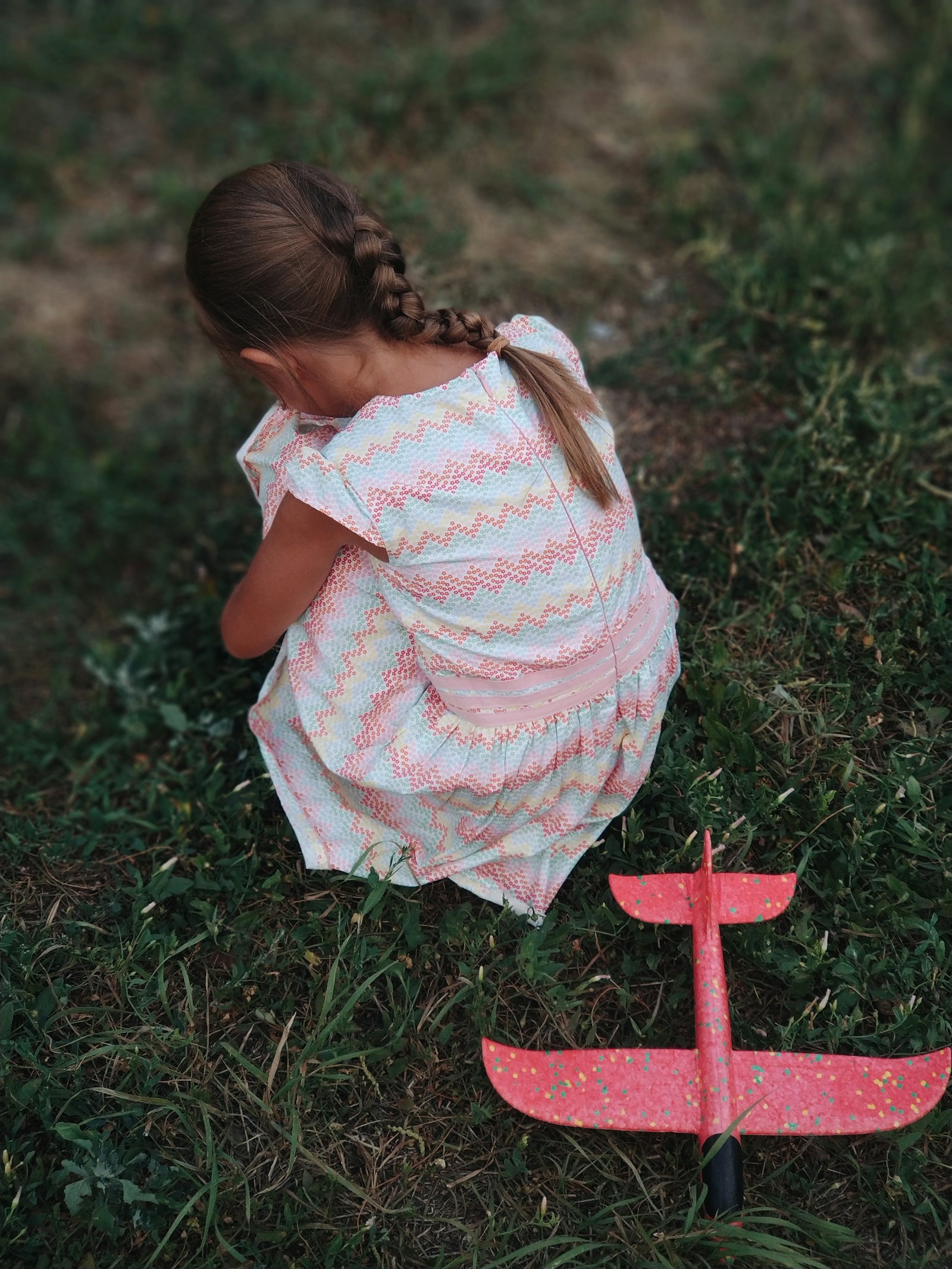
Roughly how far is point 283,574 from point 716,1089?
1185mm

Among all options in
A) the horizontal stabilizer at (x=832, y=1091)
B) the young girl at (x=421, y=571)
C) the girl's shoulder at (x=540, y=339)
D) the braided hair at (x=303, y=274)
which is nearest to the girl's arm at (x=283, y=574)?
the young girl at (x=421, y=571)

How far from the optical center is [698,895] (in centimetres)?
203

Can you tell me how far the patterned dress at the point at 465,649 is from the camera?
1828 mm

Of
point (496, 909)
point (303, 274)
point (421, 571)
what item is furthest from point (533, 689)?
point (303, 274)

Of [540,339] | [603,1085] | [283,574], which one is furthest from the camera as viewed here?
[540,339]

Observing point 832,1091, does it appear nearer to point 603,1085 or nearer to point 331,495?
point 603,1085

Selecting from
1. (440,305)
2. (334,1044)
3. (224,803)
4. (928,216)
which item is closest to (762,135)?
(928,216)

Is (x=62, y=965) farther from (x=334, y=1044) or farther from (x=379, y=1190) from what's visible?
(x=379, y=1190)

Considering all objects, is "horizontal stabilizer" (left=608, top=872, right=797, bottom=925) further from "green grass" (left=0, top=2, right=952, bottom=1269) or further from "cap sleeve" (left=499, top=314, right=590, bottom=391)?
"cap sleeve" (left=499, top=314, right=590, bottom=391)

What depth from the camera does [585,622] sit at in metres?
1.99

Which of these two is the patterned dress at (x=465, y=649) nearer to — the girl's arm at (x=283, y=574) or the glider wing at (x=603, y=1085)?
the girl's arm at (x=283, y=574)

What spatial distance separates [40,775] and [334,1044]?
1.08m

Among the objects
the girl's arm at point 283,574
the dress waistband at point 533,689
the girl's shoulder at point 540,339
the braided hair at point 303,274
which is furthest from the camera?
the girl's shoulder at point 540,339

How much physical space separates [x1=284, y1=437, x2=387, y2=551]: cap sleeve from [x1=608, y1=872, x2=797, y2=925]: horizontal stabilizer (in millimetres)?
824
